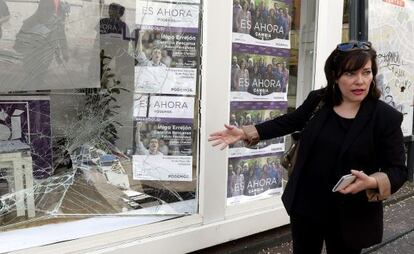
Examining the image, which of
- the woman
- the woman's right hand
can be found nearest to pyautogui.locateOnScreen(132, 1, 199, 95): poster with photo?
the woman's right hand

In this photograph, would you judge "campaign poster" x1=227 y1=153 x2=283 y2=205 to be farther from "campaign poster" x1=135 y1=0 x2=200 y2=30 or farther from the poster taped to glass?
"campaign poster" x1=135 y1=0 x2=200 y2=30

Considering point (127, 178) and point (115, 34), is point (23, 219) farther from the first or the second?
point (115, 34)

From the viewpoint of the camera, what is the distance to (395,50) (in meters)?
4.89

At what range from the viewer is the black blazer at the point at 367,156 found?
6.45ft

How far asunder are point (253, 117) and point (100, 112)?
4.24 feet

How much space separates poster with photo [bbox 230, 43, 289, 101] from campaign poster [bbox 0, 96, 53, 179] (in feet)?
4.71

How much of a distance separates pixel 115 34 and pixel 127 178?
1088mm

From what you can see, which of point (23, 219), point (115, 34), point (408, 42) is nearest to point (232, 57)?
point (115, 34)

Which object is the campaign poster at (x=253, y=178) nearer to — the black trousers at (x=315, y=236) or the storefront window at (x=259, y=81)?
the storefront window at (x=259, y=81)

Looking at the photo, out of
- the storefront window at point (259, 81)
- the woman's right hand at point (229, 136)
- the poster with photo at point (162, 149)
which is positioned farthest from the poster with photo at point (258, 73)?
the woman's right hand at point (229, 136)

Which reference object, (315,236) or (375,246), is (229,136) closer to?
(315,236)

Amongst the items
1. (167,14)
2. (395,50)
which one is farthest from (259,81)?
(395,50)

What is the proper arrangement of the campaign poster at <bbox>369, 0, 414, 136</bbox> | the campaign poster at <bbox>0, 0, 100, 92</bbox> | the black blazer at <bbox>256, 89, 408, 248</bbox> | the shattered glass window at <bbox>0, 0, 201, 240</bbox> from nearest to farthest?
the black blazer at <bbox>256, 89, 408, 248</bbox>
the campaign poster at <bbox>0, 0, 100, 92</bbox>
the shattered glass window at <bbox>0, 0, 201, 240</bbox>
the campaign poster at <bbox>369, 0, 414, 136</bbox>

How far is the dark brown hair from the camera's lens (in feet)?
6.59
